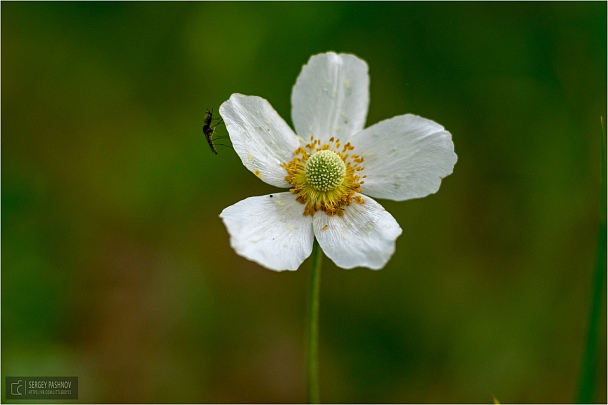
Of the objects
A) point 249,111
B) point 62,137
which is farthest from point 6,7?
point 249,111

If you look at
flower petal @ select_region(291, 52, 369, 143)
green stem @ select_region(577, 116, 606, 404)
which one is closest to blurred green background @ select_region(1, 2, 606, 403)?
flower petal @ select_region(291, 52, 369, 143)

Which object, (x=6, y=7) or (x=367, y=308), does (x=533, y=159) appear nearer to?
(x=367, y=308)

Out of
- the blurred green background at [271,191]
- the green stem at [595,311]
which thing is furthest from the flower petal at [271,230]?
the blurred green background at [271,191]

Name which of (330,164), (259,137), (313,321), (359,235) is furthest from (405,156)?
(313,321)

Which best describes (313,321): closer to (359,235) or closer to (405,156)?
(359,235)

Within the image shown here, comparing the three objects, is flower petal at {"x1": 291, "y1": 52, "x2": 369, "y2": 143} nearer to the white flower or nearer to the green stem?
the white flower

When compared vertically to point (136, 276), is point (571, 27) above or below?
above
